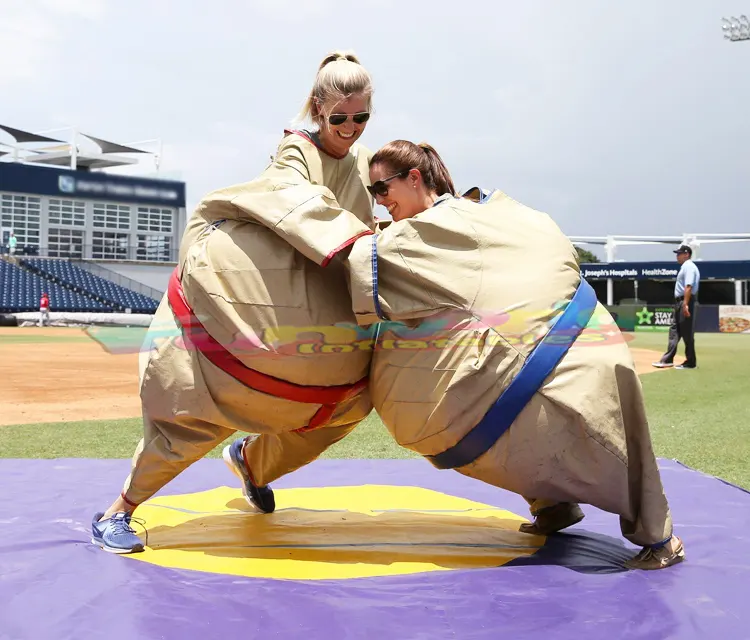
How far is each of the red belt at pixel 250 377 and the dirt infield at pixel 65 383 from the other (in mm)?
1484

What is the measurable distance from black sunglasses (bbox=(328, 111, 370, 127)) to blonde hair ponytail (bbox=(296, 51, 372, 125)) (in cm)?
4

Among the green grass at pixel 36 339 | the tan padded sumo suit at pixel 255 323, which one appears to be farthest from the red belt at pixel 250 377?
the green grass at pixel 36 339

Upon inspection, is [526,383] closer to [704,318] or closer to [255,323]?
[255,323]

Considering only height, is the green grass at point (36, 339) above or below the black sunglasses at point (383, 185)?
below

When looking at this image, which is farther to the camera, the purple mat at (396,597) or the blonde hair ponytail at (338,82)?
the blonde hair ponytail at (338,82)

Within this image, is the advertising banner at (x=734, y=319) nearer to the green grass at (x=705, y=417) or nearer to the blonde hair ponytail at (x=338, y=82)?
the green grass at (x=705, y=417)

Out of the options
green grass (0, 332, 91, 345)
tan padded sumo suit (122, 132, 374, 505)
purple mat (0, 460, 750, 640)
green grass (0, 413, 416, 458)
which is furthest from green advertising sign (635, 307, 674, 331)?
tan padded sumo suit (122, 132, 374, 505)

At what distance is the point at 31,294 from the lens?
26516 mm

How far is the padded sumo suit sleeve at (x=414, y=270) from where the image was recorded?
195 centimetres

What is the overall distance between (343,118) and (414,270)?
0.56 meters

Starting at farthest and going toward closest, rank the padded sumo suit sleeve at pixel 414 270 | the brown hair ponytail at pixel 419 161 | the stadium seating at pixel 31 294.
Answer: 1. the stadium seating at pixel 31 294
2. the brown hair ponytail at pixel 419 161
3. the padded sumo suit sleeve at pixel 414 270

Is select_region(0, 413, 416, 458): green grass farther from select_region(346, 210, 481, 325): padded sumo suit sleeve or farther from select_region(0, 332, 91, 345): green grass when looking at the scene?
select_region(0, 332, 91, 345): green grass

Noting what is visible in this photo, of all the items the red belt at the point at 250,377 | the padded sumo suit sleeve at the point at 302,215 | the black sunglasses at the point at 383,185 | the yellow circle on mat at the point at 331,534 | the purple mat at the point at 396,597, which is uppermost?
the black sunglasses at the point at 383,185

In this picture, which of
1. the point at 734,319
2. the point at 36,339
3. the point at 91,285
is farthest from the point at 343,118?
the point at 91,285
